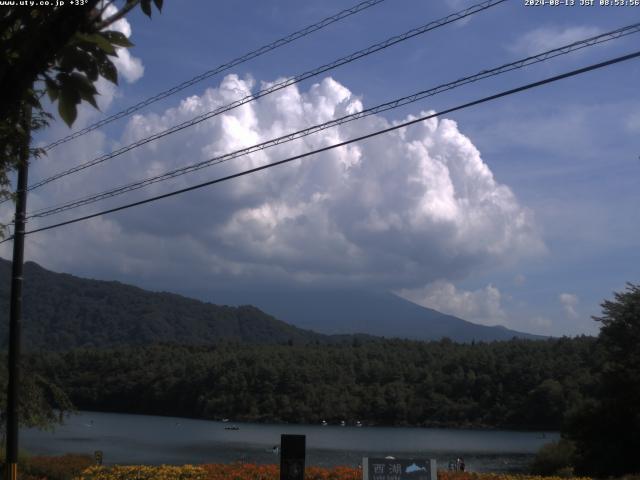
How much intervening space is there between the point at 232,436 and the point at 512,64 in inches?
2820

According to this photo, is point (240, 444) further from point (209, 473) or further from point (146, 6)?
point (146, 6)

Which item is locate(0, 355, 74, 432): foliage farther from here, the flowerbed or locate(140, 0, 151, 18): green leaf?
locate(140, 0, 151, 18): green leaf

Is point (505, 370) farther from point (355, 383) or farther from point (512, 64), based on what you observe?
point (512, 64)

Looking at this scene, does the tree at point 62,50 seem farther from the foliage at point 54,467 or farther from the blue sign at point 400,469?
the foliage at point 54,467

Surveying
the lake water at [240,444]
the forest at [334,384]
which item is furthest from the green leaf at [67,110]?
the forest at [334,384]

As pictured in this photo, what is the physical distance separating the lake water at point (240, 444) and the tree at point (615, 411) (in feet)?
30.6

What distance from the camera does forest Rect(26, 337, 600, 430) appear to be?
103 meters

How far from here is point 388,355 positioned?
138 metres

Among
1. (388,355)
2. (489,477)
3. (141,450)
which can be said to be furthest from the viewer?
(388,355)

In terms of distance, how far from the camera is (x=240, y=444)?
65.3 metres

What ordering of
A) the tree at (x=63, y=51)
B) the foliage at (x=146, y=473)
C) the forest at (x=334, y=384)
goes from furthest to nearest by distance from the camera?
the forest at (x=334, y=384)
the foliage at (x=146, y=473)
the tree at (x=63, y=51)

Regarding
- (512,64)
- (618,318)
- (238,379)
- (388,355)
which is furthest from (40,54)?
(388,355)

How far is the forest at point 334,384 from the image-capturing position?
103375 millimetres

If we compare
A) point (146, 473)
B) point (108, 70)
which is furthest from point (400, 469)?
point (108, 70)
